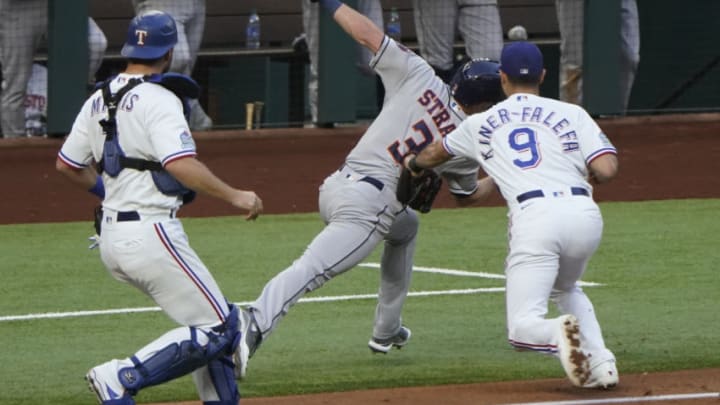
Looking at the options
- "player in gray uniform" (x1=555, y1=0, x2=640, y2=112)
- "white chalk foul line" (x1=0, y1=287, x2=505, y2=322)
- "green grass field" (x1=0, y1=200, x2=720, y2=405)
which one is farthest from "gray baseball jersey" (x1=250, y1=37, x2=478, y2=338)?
"player in gray uniform" (x1=555, y1=0, x2=640, y2=112)

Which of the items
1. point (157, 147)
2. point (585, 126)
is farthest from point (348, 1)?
point (157, 147)

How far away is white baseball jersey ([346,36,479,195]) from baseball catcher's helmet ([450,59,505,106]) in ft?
0.31

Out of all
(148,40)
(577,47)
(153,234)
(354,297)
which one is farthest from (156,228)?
(577,47)

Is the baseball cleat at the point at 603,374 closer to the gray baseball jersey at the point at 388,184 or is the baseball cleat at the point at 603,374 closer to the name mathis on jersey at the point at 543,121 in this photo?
the name mathis on jersey at the point at 543,121

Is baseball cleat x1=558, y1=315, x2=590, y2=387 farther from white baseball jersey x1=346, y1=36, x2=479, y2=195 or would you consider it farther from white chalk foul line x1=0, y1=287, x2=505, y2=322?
white chalk foul line x1=0, y1=287, x2=505, y2=322

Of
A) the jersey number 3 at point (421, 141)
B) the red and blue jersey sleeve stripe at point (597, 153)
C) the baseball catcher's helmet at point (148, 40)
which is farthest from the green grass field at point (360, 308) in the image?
the baseball catcher's helmet at point (148, 40)

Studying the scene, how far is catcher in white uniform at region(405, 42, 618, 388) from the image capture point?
253 inches

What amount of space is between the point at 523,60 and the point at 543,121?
31 cm

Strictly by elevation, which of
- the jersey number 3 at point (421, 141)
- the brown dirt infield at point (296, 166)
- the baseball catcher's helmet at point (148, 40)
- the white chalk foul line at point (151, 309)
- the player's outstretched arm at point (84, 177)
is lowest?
the brown dirt infield at point (296, 166)

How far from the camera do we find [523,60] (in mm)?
6770

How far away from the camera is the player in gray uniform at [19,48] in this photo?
41.7 feet

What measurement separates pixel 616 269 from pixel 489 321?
2.00 m

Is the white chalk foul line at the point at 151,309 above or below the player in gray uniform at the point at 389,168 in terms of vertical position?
below

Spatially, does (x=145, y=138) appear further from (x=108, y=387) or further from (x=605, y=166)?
(x=605, y=166)
